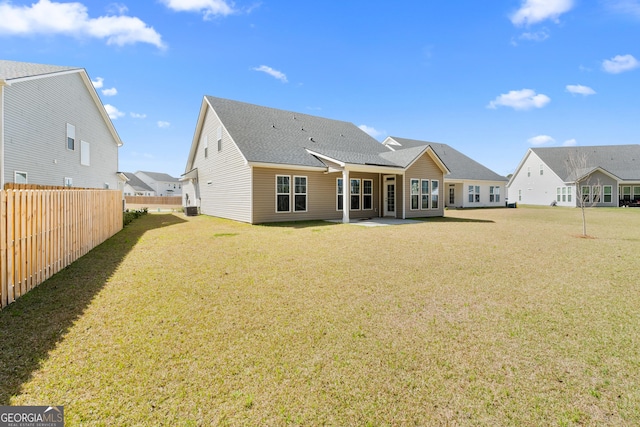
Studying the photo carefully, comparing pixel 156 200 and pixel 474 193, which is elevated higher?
pixel 474 193

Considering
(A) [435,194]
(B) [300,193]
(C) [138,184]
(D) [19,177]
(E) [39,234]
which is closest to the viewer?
(E) [39,234]

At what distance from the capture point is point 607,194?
1328 inches

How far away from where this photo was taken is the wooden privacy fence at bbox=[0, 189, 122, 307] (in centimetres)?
452

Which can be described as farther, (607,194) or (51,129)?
(607,194)

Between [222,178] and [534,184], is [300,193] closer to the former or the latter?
[222,178]

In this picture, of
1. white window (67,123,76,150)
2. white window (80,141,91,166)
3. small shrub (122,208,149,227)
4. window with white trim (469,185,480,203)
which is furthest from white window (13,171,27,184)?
window with white trim (469,185,480,203)

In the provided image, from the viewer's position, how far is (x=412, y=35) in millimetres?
15797

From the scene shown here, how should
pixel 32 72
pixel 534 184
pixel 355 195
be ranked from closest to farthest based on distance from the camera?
pixel 32 72, pixel 355 195, pixel 534 184

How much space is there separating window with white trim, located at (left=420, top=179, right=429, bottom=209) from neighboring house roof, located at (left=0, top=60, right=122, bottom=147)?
68.1 ft

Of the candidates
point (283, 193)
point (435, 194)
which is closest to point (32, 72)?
point (283, 193)

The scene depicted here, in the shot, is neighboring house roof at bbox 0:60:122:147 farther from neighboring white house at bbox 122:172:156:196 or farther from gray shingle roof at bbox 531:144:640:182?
neighboring white house at bbox 122:172:156:196

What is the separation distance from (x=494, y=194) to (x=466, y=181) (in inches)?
217

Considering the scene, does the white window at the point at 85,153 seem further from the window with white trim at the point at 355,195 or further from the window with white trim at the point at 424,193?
the window with white trim at the point at 424,193

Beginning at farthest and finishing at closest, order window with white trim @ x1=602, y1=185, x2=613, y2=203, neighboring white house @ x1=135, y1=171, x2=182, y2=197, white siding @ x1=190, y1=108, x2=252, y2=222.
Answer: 1. neighboring white house @ x1=135, y1=171, x2=182, y2=197
2. window with white trim @ x1=602, y1=185, x2=613, y2=203
3. white siding @ x1=190, y1=108, x2=252, y2=222
